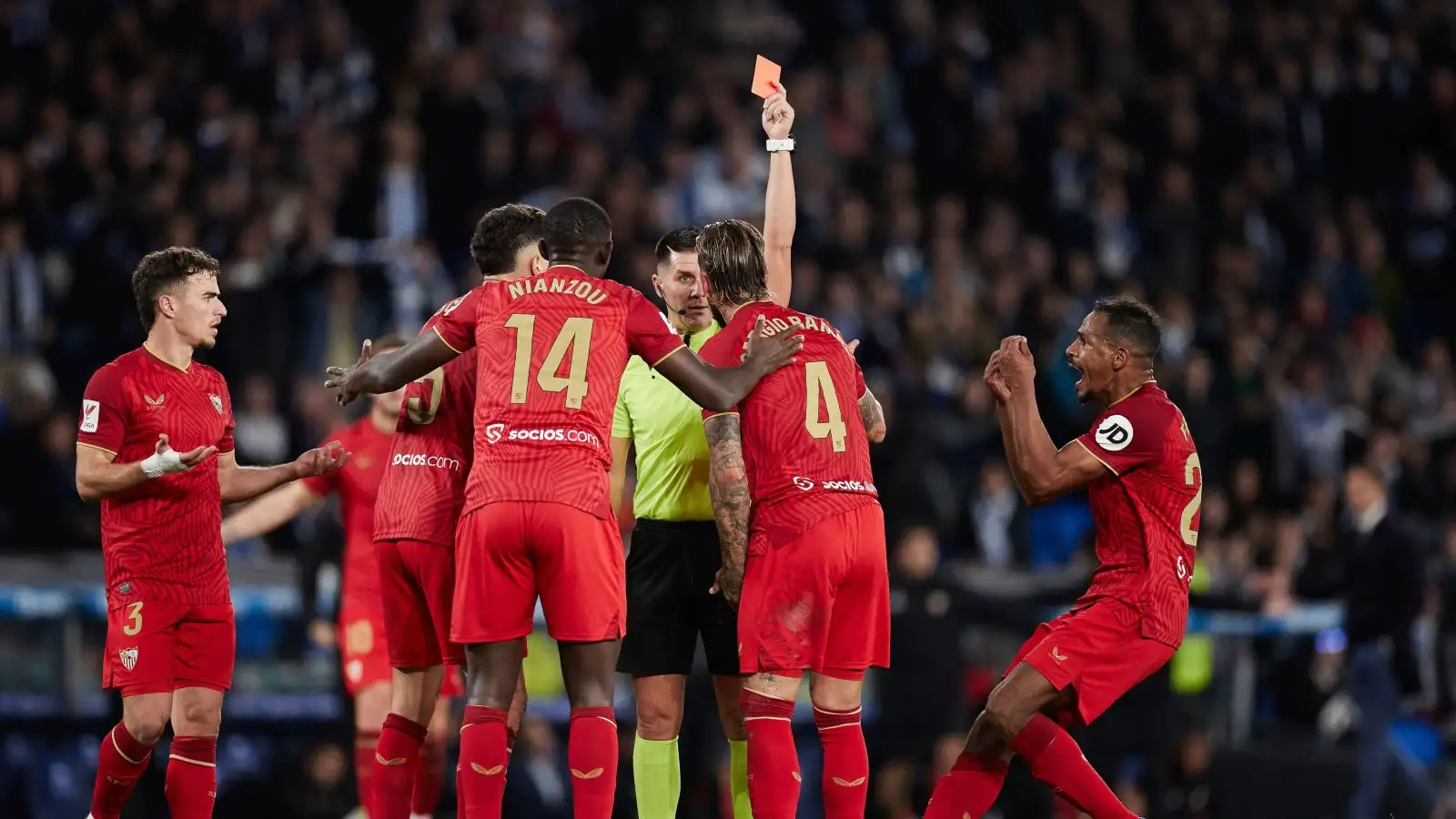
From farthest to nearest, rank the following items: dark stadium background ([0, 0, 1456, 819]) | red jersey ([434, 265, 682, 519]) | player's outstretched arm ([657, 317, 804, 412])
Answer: dark stadium background ([0, 0, 1456, 819]) → player's outstretched arm ([657, 317, 804, 412]) → red jersey ([434, 265, 682, 519])

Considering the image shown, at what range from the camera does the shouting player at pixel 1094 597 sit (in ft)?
27.0

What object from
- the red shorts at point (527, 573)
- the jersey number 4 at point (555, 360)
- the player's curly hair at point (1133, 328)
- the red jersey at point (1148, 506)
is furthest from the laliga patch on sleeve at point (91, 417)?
the player's curly hair at point (1133, 328)

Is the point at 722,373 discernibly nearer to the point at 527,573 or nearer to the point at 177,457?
the point at 527,573

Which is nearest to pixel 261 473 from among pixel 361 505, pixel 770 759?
pixel 361 505

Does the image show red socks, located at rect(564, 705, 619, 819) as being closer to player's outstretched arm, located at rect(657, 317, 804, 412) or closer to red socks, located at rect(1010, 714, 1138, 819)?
player's outstretched arm, located at rect(657, 317, 804, 412)

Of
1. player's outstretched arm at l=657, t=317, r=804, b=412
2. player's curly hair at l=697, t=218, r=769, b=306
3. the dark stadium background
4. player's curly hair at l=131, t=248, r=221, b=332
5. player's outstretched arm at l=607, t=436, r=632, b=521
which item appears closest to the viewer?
player's outstretched arm at l=657, t=317, r=804, b=412

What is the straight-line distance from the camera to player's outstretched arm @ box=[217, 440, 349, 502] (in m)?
8.57

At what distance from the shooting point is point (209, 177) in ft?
55.2

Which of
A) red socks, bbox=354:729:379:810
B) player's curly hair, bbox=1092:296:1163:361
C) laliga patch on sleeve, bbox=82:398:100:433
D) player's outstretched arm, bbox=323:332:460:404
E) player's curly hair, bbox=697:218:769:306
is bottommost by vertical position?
red socks, bbox=354:729:379:810

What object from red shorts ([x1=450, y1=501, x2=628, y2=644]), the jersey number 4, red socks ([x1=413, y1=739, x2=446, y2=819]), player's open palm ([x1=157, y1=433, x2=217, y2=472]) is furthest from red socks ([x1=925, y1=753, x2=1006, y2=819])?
player's open palm ([x1=157, y1=433, x2=217, y2=472])

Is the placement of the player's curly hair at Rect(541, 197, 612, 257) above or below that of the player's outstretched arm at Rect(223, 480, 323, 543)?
above

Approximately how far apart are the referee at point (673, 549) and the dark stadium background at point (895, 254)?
397cm

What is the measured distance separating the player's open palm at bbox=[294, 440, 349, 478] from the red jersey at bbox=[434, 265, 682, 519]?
1.10 m

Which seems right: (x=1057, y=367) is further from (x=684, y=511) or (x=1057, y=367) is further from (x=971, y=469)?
(x=684, y=511)
